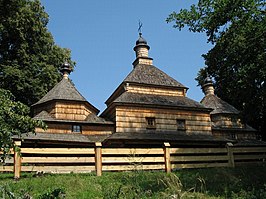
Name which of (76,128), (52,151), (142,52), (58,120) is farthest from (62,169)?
(142,52)

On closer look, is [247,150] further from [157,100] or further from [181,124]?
[157,100]

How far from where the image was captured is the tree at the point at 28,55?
28406 millimetres

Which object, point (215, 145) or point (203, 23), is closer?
point (203, 23)

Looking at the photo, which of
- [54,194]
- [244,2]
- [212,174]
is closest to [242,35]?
[244,2]

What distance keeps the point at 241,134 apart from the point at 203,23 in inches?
557

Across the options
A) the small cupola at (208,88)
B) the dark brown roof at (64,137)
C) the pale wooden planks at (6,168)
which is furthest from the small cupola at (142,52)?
the pale wooden planks at (6,168)

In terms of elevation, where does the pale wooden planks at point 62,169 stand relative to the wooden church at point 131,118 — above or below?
below

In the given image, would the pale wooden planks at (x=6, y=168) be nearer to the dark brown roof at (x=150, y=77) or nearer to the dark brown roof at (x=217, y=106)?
the dark brown roof at (x=150, y=77)

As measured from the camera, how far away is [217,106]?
89.6 ft

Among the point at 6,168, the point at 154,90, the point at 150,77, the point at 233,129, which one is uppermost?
the point at 150,77

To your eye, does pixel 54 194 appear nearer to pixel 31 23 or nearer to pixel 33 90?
pixel 33 90

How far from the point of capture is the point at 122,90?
74.0ft

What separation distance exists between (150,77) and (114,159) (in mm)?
11349

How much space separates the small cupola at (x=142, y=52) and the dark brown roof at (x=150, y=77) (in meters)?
0.75
